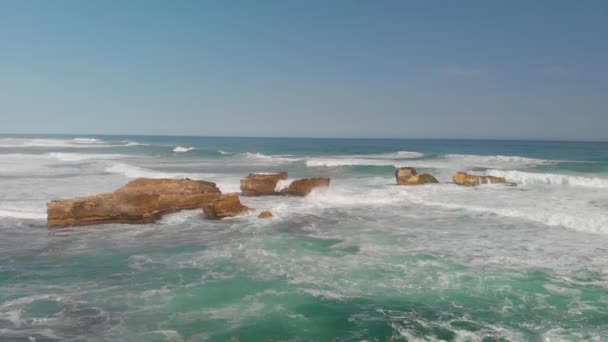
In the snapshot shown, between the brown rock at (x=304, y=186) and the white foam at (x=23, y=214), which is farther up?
the brown rock at (x=304, y=186)

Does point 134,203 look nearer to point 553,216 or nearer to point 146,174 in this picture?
point 553,216

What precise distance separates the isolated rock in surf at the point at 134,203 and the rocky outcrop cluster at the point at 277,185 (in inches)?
112

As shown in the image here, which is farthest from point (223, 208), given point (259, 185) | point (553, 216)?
point (553, 216)

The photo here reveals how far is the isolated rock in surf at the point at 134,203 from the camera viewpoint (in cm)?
1254

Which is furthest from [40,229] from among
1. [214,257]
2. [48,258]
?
[214,257]

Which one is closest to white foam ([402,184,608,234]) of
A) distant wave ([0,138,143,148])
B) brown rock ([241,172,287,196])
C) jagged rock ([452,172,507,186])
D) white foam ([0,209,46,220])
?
jagged rock ([452,172,507,186])

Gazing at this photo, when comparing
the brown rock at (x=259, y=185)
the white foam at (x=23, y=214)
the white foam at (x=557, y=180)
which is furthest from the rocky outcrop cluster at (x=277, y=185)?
the white foam at (x=557, y=180)

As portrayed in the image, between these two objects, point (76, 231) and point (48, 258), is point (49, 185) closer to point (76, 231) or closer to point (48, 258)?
point (76, 231)

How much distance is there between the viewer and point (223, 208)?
44.9 feet

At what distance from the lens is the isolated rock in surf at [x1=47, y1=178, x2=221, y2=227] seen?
41.1ft

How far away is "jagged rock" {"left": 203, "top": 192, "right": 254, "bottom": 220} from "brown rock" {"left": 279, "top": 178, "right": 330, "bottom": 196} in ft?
14.4

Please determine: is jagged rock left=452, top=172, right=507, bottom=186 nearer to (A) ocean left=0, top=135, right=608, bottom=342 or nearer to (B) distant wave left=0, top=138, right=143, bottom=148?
(A) ocean left=0, top=135, right=608, bottom=342

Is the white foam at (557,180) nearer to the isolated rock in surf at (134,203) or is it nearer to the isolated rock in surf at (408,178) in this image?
the isolated rock in surf at (408,178)

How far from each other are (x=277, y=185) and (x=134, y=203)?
6.66 meters
